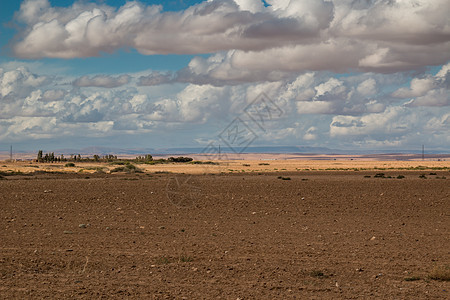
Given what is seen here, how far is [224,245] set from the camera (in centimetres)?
1387

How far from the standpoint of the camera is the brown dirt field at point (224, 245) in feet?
31.9

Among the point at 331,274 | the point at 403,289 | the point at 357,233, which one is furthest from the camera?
the point at 357,233

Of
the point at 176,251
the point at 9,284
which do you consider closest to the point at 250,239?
the point at 176,251

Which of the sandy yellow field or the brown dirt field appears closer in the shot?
the brown dirt field

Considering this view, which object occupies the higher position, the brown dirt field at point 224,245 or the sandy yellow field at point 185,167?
the sandy yellow field at point 185,167

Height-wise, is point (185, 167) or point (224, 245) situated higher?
point (185, 167)

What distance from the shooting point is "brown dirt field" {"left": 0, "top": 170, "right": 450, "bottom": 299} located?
971 cm

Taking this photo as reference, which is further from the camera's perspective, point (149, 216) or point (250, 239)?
point (149, 216)

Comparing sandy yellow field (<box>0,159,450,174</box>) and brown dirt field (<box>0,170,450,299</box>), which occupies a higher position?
sandy yellow field (<box>0,159,450,174</box>)

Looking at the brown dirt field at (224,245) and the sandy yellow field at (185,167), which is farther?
the sandy yellow field at (185,167)

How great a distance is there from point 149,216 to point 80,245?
20.6 feet

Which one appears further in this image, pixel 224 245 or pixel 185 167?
pixel 185 167

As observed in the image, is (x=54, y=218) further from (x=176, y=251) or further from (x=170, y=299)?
(x=170, y=299)

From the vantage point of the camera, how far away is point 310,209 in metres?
21.9
